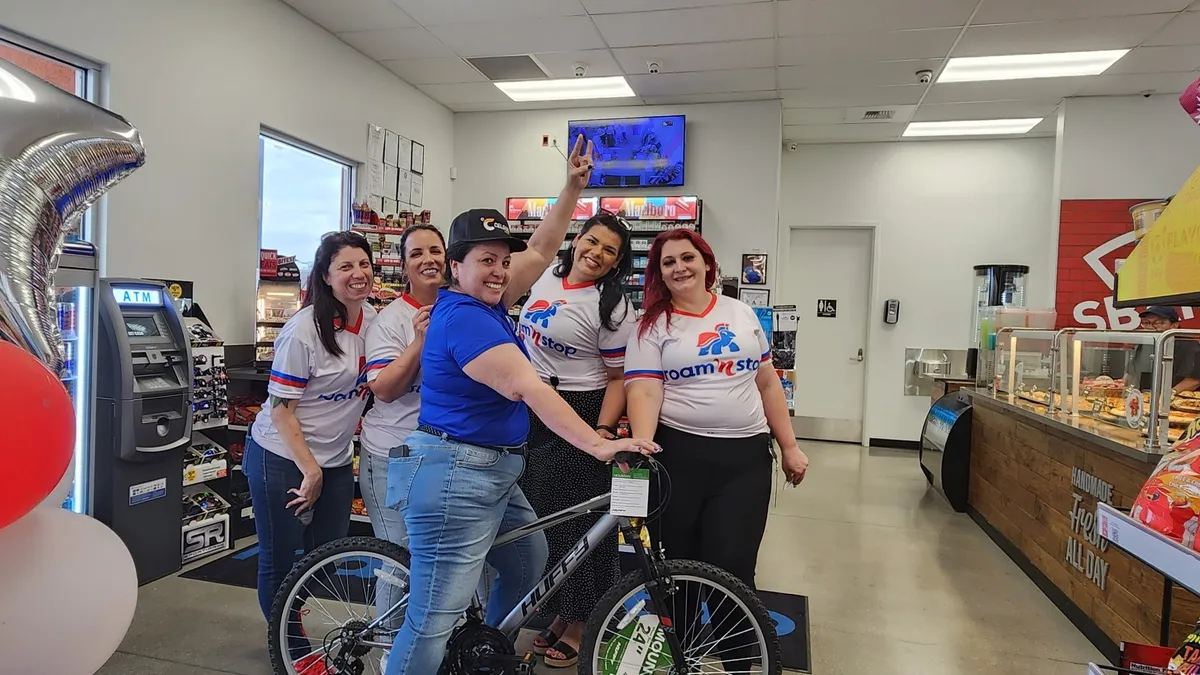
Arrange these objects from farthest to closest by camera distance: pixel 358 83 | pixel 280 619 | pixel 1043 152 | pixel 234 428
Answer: pixel 1043 152 → pixel 358 83 → pixel 234 428 → pixel 280 619

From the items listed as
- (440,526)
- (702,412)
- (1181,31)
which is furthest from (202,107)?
(1181,31)

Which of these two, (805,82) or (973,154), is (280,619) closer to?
(805,82)

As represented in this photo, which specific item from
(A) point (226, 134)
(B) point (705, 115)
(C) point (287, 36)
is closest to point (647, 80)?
(B) point (705, 115)

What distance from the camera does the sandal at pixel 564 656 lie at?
2.55 m

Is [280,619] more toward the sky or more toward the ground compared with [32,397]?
more toward the ground

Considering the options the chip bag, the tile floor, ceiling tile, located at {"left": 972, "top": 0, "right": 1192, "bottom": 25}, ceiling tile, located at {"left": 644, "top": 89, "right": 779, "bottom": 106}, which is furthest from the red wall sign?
the chip bag

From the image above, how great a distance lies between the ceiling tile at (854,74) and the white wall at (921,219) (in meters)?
1.88

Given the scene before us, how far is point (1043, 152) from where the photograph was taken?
276 inches

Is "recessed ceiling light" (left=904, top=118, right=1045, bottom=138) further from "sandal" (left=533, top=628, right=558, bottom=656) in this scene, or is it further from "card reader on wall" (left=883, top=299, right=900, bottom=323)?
"sandal" (left=533, top=628, right=558, bottom=656)

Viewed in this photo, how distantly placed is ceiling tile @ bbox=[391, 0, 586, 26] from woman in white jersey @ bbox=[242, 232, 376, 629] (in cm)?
281

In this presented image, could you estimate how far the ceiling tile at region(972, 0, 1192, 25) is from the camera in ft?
13.7

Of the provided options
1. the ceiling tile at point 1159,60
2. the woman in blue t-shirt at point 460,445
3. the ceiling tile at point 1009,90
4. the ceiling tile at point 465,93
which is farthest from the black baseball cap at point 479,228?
the ceiling tile at point 1159,60

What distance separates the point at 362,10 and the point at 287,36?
52cm

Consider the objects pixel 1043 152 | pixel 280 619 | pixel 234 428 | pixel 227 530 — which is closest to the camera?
pixel 280 619
